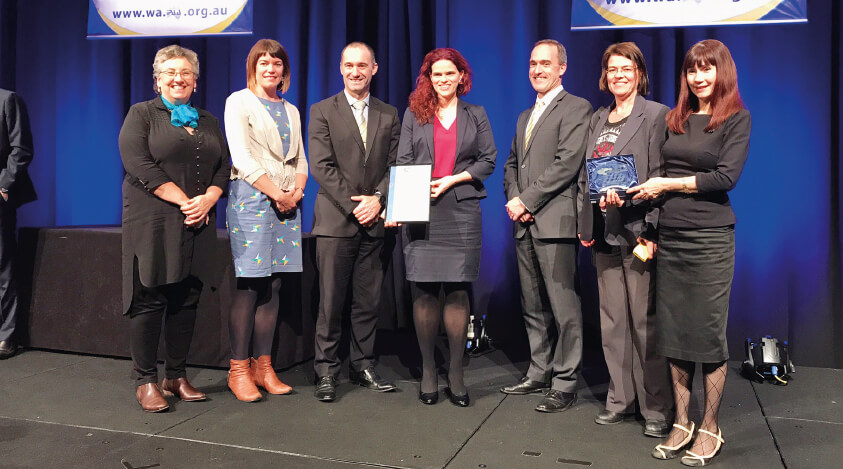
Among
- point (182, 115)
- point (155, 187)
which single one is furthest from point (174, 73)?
point (155, 187)

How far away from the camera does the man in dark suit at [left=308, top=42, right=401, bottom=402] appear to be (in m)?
3.37

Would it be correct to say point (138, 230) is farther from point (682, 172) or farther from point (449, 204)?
point (682, 172)

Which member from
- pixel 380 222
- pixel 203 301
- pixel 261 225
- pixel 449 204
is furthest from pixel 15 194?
pixel 449 204

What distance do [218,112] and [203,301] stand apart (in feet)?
6.37

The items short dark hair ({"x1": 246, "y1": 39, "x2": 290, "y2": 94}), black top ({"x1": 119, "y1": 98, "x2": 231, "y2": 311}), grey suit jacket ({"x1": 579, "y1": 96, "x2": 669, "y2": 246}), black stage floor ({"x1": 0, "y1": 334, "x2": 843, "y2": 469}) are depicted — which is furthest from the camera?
short dark hair ({"x1": 246, "y1": 39, "x2": 290, "y2": 94})

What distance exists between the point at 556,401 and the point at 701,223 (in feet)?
3.52

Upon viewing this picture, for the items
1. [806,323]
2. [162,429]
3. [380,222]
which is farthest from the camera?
[806,323]

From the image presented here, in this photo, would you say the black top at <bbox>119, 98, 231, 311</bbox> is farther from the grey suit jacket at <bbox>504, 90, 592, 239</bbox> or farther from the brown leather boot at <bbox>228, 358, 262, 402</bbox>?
the grey suit jacket at <bbox>504, 90, 592, 239</bbox>

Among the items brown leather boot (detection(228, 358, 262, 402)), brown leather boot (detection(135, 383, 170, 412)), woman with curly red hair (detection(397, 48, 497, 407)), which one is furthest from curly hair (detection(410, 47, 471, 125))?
brown leather boot (detection(135, 383, 170, 412))

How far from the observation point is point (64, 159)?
18.6 ft

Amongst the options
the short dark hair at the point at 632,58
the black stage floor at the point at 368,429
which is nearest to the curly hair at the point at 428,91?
the short dark hair at the point at 632,58

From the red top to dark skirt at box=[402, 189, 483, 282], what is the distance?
0.34 feet

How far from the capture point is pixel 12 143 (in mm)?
4188

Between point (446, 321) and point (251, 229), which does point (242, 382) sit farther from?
point (446, 321)
